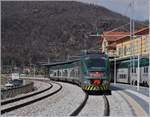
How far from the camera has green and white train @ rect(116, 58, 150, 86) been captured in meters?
49.1

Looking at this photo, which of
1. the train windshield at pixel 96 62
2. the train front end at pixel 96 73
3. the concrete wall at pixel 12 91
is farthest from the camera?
the train windshield at pixel 96 62

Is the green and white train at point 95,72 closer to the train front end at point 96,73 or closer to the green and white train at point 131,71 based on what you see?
the train front end at point 96,73

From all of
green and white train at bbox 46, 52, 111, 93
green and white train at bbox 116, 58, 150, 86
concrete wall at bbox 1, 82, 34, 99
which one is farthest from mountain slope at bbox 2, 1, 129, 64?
green and white train at bbox 46, 52, 111, 93

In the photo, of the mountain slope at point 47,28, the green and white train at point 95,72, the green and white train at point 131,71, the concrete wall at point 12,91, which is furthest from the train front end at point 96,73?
the mountain slope at point 47,28

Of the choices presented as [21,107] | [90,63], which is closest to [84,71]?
[90,63]

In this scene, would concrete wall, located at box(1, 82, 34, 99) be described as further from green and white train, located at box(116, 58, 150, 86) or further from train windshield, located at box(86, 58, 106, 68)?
green and white train, located at box(116, 58, 150, 86)

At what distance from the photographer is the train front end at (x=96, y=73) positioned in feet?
116

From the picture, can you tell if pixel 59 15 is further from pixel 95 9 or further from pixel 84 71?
pixel 84 71

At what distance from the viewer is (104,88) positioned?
3538 cm

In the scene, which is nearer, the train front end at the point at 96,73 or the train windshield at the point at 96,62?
the train front end at the point at 96,73

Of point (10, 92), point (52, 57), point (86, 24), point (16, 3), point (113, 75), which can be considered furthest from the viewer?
point (16, 3)

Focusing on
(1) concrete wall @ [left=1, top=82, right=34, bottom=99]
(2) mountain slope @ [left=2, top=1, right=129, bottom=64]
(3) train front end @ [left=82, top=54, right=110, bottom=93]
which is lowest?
(1) concrete wall @ [left=1, top=82, right=34, bottom=99]

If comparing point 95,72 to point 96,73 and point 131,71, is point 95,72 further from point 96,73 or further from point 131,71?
point 131,71

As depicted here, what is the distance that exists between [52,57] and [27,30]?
21293mm
